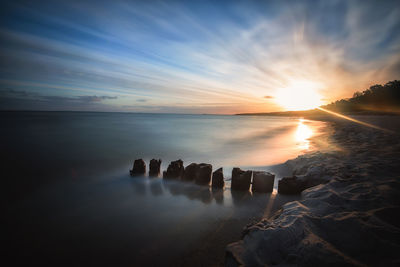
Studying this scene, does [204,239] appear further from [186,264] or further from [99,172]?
[99,172]

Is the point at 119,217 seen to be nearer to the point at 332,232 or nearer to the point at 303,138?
the point at 332,232

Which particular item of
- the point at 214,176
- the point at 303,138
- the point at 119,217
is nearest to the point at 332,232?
the point at 214,176

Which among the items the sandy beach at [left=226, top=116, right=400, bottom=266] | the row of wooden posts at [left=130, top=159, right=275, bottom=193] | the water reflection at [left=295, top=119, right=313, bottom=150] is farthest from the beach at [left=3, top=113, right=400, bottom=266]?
the water reflection at [left=295, top=119, right=313, bottom=150]

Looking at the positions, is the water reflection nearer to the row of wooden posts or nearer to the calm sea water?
the row of wooden posts

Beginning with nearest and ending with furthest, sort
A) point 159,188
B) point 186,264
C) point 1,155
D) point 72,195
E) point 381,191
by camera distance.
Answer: point 186,264 → point 381,191 → point 72,195 → point 159,188 → point 1,155

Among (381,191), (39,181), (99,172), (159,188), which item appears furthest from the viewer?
(99,172)

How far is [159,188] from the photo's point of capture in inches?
233

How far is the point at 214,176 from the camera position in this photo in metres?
5.75

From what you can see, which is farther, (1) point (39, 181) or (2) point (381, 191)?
(1) point (39, 181)

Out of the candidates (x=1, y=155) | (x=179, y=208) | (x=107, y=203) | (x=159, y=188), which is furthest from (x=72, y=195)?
(x=1, y=155)

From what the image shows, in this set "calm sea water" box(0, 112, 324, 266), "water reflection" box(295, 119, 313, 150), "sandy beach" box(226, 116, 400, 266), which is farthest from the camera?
"water reflection" box(295, 119, 313, 150)

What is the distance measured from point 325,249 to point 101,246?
382 centimetres

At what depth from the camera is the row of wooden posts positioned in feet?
17.0

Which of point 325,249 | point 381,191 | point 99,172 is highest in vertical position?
point 381,191
